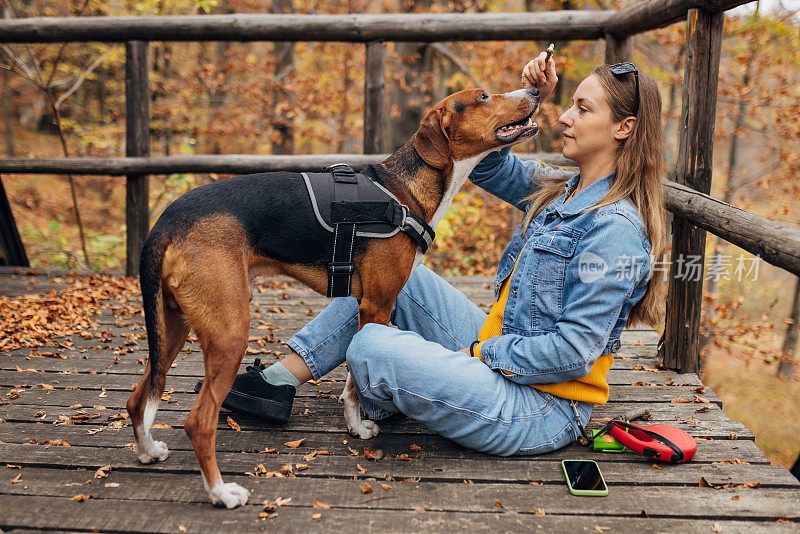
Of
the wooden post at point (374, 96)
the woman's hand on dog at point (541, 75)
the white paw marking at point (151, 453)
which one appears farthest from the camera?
the wooden post at point (374, 96)

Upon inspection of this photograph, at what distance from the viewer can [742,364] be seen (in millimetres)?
10211

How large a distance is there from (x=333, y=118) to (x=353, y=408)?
10260 millimetres

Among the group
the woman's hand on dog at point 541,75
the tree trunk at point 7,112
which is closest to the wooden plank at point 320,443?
the woman's hand on dog at point 541,75

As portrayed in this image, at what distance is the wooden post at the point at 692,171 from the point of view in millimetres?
3658

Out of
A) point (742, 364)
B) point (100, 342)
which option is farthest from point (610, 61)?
point (742, 364)

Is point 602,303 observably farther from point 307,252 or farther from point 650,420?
point 307,252

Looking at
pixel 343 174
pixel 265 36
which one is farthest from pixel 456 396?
pixel 265 36

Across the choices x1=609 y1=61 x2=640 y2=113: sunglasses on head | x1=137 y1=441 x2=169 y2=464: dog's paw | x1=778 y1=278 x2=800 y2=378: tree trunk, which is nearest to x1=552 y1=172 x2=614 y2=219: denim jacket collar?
x1=609 y1=61 x2=640 y2=113: sunglasses on head

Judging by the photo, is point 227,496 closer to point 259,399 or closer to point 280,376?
point 259,399

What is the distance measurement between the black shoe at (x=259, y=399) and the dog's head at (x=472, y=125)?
1384 millimetres

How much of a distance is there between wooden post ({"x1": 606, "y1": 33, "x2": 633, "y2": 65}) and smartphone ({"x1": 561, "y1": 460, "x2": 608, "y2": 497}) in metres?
3.71

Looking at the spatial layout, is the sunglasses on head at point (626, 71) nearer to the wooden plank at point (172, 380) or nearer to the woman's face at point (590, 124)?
the woman's face at point (590, 124)

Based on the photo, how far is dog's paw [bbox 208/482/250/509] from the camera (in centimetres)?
252

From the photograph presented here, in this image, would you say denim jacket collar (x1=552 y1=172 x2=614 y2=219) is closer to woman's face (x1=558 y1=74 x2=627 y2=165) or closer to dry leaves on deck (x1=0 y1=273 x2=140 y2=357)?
woman's face (x1=558 y1=74 x2=627 y2=165)
